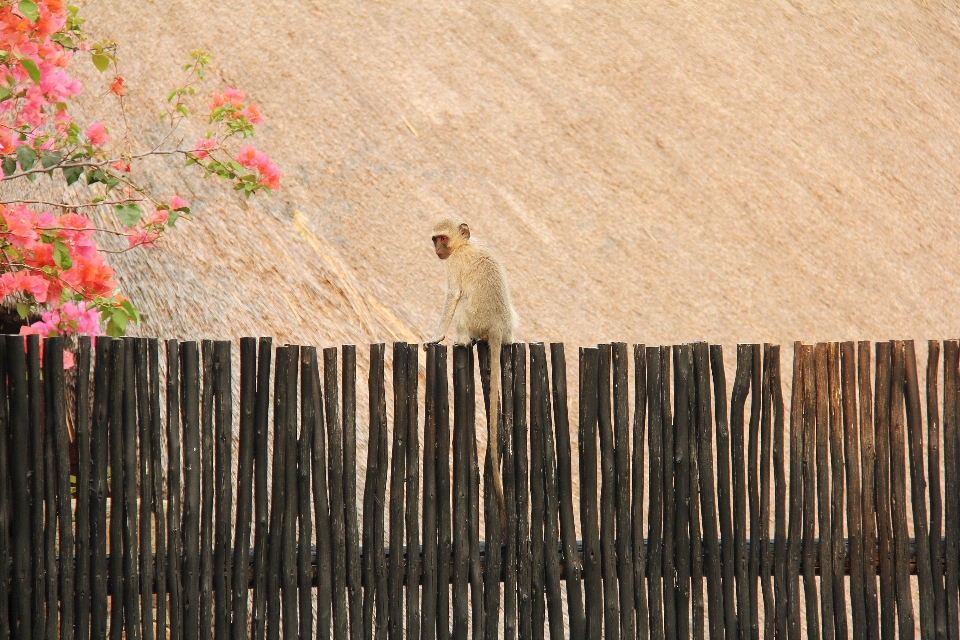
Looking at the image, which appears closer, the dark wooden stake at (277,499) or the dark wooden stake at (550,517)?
the dark wooden stake at (277,499)

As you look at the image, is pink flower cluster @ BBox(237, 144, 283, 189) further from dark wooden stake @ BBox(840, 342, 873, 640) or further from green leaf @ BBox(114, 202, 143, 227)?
dark wooden stake @ BBox(840, 342, 873, 640)

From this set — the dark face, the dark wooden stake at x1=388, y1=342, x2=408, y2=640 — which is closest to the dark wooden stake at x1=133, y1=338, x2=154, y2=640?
the dark wooden stake at x1=388, y1=342, x2=408, y2=640

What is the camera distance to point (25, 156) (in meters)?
3.94

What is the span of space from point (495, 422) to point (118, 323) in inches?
67.8

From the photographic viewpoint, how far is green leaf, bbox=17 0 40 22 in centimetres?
355

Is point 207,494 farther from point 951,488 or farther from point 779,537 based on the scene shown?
point 951,488

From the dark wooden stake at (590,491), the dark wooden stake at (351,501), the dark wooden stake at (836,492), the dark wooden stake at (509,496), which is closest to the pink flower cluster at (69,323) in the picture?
the dark wooden stake at (351,501)

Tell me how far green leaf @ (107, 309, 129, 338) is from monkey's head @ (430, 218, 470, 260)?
4.81ft

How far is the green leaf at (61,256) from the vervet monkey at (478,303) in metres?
1.61

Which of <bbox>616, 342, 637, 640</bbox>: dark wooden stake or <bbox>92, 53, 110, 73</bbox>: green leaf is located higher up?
<bbox>92, 53, 110, 73</bbox>: green leaf

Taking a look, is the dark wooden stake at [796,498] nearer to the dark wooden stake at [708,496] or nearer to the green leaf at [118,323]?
the dark wooden stake at [708,496]

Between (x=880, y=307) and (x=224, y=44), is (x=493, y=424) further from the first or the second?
(x=224, y=44)

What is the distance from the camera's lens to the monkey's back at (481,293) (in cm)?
424

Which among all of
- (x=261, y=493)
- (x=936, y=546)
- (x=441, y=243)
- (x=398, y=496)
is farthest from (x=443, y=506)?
(x=936, y=546)
